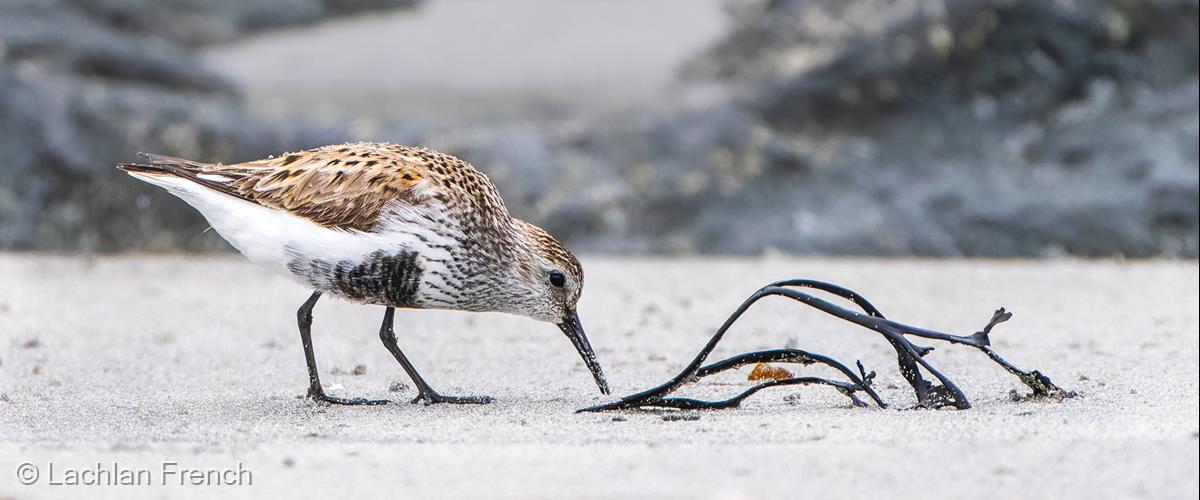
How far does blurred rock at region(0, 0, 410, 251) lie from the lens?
8992 millimetres

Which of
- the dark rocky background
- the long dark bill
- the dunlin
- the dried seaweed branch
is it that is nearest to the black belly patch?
the dunlin

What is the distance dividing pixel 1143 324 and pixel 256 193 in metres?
3.70

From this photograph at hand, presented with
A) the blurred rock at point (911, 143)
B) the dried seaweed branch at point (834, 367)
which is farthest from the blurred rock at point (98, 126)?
the dried seaweed branch at point (834, 367)

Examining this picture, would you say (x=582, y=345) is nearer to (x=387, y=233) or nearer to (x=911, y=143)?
(x=387, y=233)

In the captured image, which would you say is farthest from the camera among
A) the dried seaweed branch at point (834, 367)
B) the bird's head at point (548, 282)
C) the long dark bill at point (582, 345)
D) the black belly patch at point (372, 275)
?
the bird's head at point (548, 282)

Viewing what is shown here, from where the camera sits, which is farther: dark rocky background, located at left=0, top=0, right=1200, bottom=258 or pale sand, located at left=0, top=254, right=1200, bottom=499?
dark rocky background, located at left=0, top=0, right=1200, bottom=258

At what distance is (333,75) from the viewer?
37.5ft

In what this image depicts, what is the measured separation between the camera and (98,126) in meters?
9.43

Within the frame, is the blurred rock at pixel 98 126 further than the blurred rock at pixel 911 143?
Yes

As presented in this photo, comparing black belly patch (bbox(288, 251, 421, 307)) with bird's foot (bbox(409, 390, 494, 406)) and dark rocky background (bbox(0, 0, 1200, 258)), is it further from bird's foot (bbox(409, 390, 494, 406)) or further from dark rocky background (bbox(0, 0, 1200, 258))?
dark rocky background (bbox(0, 0, 1200, 258))

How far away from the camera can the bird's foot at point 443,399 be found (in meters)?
4.27

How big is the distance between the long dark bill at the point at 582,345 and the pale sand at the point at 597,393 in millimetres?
68

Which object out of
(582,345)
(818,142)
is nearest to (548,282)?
(582,345)

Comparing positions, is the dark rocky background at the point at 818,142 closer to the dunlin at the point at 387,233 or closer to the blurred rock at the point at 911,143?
the blurred rock at the point at 911,143
